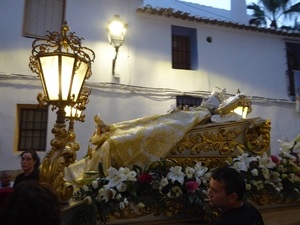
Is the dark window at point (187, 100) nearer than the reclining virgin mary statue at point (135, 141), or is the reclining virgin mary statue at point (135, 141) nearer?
the reclining virgin mary statue at point (135, 141)

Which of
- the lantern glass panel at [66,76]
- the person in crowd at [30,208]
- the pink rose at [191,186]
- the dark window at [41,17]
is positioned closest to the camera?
the person in crowd at [30,208]

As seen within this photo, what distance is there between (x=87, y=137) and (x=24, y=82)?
1883 mm

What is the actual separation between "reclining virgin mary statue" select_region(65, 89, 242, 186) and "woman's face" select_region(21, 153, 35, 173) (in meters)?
0.34

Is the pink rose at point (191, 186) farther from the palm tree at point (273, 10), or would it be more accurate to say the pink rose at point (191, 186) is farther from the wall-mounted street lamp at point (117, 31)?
the palm tree at point (273, 10)

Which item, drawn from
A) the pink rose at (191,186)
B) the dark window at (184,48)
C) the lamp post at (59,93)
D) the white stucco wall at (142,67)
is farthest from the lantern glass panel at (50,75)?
the dark window at (184,48)

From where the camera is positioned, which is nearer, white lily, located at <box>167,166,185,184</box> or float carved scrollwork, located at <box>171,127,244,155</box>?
white lily, located at <box>167,166,185,184</box>

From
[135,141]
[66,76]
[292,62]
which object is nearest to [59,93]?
[66,76]

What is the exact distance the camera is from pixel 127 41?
25.2 feet

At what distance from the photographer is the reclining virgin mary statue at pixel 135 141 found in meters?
2.68

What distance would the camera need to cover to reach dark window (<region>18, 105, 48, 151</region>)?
21.6ft

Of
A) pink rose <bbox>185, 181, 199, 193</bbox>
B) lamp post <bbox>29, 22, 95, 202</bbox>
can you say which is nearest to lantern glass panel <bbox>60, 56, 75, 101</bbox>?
lamp post <bbox>29, 22, 95, 202</bbox>

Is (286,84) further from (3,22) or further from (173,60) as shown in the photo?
(3,22)

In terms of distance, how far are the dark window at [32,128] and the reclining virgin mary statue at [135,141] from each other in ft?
13.3

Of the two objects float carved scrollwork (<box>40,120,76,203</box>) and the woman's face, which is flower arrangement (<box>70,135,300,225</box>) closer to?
float carved scrollwork (<box>40,120,76,203</box>)
